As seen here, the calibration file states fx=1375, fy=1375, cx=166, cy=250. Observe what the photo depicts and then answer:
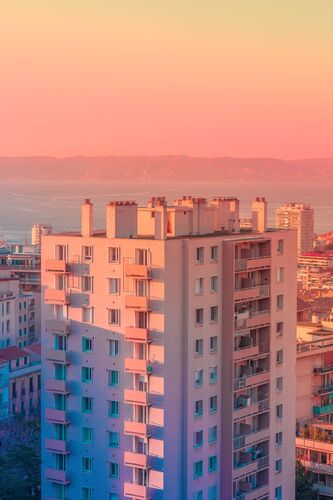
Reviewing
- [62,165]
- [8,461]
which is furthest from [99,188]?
[8,461]

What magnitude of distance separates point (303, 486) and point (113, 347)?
14.0 feet

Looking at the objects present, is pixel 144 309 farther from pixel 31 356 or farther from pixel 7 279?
pixel 7 279

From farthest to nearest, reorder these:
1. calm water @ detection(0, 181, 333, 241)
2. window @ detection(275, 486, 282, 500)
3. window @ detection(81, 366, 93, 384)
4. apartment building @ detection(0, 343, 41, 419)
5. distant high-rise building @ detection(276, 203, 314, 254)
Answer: calm water @ detection(0, 181, 333, 241), distant high-rise building @ detection(276, 203, 314, 254), apartment building @ detection(0, 343, 41, 419), window @ detection(275, 486, 282, 500), window @ detection(81, 366, 93, 384)

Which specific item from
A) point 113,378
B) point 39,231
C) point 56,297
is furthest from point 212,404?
point 39,231

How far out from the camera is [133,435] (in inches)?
374

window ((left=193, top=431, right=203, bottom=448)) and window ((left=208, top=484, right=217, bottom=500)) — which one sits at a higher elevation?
window ((left=193, top=431, right=203, bottom=448))

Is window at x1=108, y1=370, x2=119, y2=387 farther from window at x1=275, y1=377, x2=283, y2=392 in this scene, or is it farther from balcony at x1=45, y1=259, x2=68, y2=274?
window at x1=275, y1=377, x2=283, y2=392

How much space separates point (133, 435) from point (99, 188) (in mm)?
81658

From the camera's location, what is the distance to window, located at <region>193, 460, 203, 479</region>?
9617 millimetres

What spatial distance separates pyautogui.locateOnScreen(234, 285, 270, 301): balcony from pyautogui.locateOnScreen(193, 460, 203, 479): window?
1.20m

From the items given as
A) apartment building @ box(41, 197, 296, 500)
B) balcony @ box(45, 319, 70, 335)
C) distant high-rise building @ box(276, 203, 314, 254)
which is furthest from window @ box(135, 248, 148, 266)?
distant high-rise building @ box(276, 203, 314, 254)

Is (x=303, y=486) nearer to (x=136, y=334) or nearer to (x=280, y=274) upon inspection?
(x=280, y=274)

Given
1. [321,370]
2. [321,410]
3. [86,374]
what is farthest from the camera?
[321,370]

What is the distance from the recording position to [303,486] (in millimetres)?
13164
